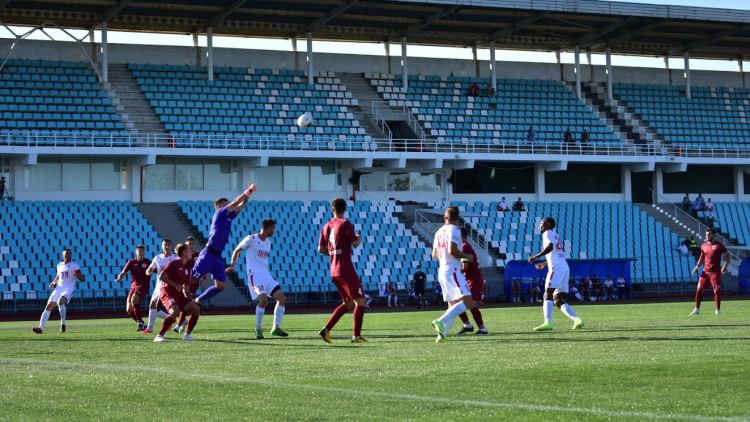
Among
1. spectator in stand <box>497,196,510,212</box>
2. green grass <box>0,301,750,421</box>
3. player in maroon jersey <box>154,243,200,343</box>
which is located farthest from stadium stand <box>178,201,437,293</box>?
green grass <box>0,301,750,421</box>

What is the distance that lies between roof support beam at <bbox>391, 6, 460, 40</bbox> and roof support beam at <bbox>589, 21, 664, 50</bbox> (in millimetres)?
10259

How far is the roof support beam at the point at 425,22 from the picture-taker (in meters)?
52.9

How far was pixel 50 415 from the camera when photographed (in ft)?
32.4

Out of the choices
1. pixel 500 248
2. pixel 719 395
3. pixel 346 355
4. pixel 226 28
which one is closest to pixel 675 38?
pixel 500 248

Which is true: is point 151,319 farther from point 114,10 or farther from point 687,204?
point 687,204

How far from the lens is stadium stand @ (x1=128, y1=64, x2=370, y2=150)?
49875 mm

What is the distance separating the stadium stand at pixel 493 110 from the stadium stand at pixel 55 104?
1391 centimetres

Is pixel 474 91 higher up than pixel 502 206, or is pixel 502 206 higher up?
pixel 474 91

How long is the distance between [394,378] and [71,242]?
1308 inches

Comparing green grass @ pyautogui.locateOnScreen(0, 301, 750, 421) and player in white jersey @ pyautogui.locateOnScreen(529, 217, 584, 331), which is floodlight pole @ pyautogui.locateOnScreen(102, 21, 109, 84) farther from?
player in white jersey @ pyautogui.locateOnScreen(529, 217, 584, 331)

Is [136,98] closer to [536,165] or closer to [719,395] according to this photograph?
[536,165]

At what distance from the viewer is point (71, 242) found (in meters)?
43.5

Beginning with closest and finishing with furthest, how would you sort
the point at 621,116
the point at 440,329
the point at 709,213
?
the point at 440,329, the point at 709,213, the point at 621,116

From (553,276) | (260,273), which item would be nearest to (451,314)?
(553,276)
